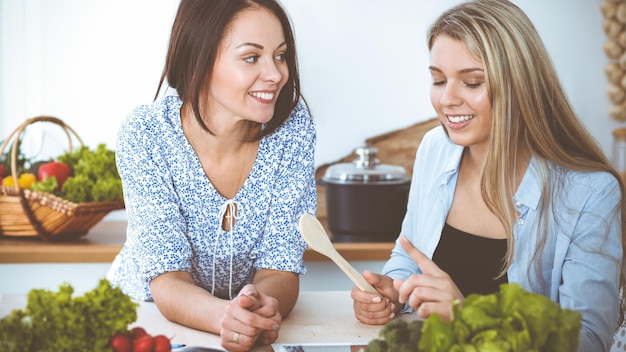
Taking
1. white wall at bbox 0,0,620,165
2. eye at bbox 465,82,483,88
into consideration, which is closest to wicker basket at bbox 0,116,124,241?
white wall at bbox 0,0,620,165

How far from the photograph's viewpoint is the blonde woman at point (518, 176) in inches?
52.9

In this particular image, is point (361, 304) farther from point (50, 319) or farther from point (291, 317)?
point (50, 319)

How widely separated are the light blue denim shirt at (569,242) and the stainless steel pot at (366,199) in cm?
72

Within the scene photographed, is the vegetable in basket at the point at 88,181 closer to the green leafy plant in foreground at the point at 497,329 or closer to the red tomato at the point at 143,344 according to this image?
the red tomato at the point at 143,344

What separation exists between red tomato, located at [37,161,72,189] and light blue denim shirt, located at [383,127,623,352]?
1253 mm

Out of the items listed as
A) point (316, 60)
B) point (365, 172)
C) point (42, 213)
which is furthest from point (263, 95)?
point (316, 60)

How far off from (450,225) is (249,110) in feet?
1.51

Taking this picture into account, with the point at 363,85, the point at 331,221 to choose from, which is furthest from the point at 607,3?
the point at 331,221

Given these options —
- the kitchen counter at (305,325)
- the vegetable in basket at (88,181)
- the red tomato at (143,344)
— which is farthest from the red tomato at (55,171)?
the red tomato at (143,344)

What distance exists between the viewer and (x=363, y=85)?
2850 millimetres

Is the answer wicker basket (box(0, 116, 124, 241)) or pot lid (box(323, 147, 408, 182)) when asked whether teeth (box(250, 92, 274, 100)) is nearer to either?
pot lid (box(323, 147, 408, 182))

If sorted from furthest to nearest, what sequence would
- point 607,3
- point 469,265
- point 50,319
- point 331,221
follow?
point 607,3 → point 331,221 → point 469,265 → point 50,319

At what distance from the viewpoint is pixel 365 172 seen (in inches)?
93.0

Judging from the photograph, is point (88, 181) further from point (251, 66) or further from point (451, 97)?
point (451, 97)
